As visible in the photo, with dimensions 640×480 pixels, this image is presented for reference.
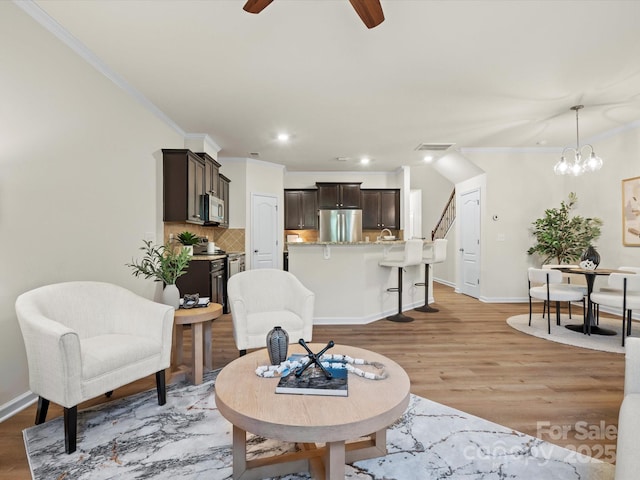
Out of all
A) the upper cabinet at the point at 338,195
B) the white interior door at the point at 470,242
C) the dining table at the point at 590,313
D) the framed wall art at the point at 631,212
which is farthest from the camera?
the upper cabinet at the point at 338,195

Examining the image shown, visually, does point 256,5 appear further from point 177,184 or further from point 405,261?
point 405,261

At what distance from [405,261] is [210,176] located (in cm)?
325

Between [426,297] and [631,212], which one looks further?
[426,297]

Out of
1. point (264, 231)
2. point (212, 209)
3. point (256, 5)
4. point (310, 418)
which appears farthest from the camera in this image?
point (264, 231)

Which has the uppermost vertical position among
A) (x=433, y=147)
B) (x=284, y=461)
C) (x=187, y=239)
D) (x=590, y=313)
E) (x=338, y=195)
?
(x=433, y=147)

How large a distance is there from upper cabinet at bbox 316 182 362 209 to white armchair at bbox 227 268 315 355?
15.2 feet

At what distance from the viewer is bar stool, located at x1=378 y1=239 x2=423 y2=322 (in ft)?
15.6

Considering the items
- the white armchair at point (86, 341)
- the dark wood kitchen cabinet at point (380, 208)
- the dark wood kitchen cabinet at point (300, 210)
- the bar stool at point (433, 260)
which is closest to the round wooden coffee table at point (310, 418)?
the white armchair at point (86, 341)

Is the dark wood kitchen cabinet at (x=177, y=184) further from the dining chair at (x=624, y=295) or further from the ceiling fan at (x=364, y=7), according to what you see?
the dining chair at (x=624, y=295)

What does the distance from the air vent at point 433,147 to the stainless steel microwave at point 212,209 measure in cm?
358

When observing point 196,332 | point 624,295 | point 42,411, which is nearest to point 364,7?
point 196,332

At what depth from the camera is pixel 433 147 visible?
6.09m

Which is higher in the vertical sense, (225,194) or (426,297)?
(225,194)

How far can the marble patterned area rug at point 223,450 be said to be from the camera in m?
1.67
